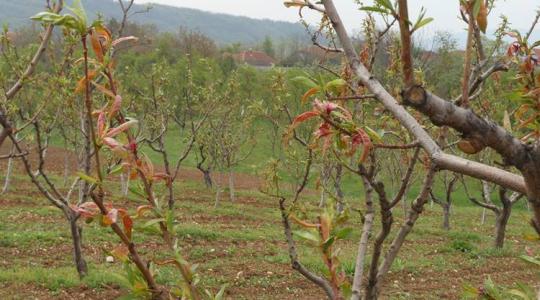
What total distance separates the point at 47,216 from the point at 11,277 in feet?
15.2

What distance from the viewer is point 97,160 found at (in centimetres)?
91

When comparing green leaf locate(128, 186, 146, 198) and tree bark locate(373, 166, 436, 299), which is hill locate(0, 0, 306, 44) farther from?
green leaf locate(128, 186, 146, 198)

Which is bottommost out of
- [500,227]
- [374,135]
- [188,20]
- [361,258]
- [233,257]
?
[233,257]

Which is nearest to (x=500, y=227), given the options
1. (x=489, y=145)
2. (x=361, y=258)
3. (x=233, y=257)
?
(x=233, y=257)

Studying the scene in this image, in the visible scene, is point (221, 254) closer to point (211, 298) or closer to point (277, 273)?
point (277, 273)

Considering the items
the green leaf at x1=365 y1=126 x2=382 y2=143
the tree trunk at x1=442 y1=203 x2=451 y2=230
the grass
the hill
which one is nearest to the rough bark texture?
the green leaf at x1=365 y1=126 x2=382 y2=143

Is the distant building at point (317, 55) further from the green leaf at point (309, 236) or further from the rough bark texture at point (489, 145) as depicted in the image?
the rough bark texture at point (489, 145)

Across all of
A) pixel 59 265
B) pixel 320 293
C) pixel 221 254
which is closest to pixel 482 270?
pixel 320 293

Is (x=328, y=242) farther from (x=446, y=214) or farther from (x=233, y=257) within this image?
(x=446, y=214)

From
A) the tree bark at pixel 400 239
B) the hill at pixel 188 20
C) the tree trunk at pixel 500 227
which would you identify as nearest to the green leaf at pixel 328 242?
the tree bark at pixel 400 239

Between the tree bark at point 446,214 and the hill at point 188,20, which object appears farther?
the hill at point 188,20

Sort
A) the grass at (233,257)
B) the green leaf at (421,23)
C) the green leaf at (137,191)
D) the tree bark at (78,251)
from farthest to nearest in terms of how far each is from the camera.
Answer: the grass at (233,257)
the tree bark at (78,251)
the green leaf at (137,191)
the green leaf at (421,23)

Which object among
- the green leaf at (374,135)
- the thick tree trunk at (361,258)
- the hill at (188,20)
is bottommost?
the thick tree trunk at (361,258)

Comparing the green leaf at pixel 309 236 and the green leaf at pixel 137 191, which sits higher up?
the green leaf at pixel 137 191
